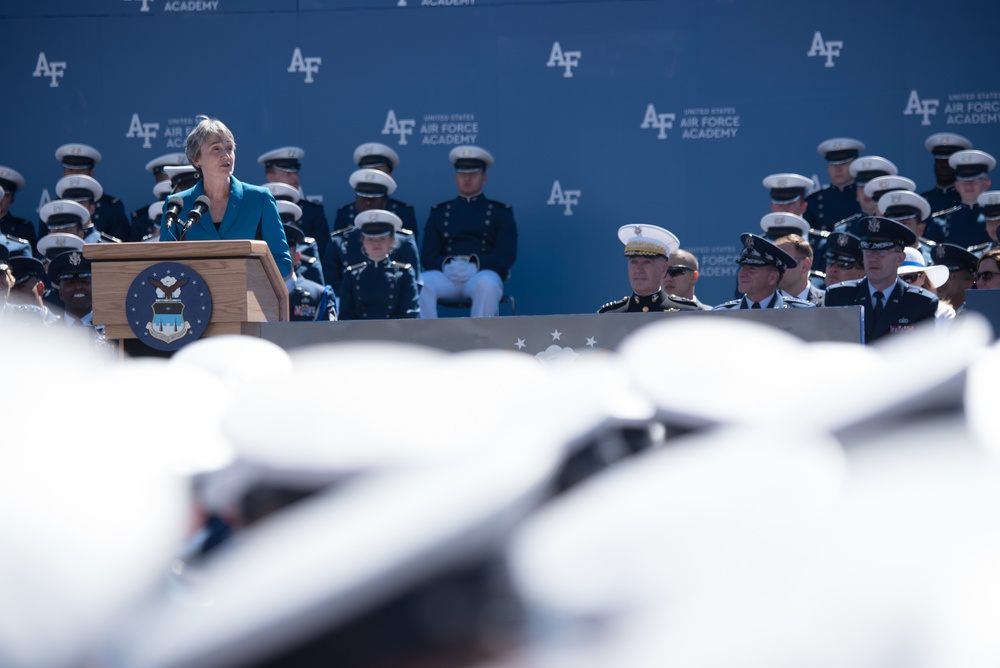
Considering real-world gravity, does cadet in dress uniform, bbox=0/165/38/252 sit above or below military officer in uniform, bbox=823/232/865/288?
above

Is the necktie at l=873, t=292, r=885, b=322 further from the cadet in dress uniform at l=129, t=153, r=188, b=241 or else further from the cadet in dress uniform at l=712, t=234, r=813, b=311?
the cadet in dress uniform at l=129, t=153, r=188, b=241

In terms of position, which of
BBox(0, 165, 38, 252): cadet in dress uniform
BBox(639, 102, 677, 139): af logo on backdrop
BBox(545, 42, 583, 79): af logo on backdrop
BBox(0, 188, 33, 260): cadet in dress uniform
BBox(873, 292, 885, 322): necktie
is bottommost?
BBox(873, 292, 885, 322): necktie

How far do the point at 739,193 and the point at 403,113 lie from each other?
285 cm

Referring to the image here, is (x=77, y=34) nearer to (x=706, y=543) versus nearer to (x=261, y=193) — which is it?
(x=261, y=193)

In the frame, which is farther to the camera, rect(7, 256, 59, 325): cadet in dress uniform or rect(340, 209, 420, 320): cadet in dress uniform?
rect(340, 209, 420, 320): cadet in dress uniform

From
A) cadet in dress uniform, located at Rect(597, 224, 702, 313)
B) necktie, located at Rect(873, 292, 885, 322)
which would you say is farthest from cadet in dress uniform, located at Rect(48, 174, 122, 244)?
necktie, located at Rect(873, 292, 885, 322)

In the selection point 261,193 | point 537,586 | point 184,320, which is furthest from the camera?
point 261,193

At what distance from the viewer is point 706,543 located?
669 mm

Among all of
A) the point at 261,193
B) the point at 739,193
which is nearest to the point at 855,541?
the point at 261,193

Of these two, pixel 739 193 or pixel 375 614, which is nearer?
pixel 375 614

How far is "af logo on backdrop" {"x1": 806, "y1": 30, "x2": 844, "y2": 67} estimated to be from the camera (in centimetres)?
974

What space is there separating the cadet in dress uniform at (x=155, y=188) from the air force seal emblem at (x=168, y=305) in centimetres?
579

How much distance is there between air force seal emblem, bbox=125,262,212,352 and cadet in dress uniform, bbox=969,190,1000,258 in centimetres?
662

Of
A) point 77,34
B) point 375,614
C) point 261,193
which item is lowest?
Answer: point 375,614
